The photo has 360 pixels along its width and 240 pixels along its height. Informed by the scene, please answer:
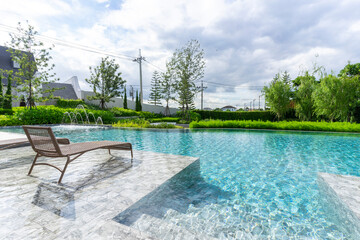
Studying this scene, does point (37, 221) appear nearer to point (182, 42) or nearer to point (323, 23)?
point (323, 23)

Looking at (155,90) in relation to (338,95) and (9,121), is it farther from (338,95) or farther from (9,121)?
(338,95)

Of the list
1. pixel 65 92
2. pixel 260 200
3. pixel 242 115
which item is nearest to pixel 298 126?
pixel 242 115

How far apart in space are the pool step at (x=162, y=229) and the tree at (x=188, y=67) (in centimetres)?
→ 1664

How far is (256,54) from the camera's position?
47.2 feet

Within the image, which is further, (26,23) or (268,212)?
(26,23)

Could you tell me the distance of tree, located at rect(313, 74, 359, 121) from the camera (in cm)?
1341

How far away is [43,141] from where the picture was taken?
98.9 inches

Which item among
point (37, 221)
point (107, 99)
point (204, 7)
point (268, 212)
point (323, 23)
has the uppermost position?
point (204, 7)

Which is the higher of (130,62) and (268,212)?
(130,62)

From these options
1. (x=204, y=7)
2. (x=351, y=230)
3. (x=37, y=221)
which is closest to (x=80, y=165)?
(x=37, y=221)

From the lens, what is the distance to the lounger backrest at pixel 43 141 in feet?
7.89

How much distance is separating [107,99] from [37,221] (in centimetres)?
2341

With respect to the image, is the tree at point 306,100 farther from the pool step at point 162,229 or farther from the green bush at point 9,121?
the green bush at point 9,121

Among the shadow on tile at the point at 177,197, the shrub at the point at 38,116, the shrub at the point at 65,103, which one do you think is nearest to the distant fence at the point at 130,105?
the shrub at the point at 65,103
